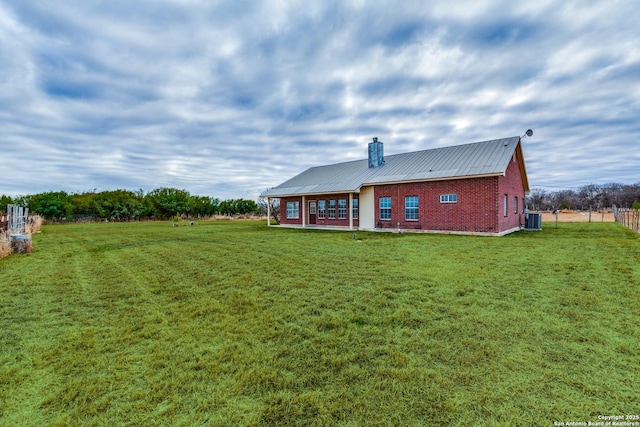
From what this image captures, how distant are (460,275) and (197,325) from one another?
4.73m

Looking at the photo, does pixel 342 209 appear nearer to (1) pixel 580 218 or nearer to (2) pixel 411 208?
(2) pixel 411 208

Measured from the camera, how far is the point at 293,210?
73.0 feet

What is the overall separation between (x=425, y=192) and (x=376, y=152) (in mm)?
5469

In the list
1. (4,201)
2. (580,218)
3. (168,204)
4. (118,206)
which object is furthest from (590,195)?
(4,201)

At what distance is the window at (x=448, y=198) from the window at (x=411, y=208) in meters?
1.37

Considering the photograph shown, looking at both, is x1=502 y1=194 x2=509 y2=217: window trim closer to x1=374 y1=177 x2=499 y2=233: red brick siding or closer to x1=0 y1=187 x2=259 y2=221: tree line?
x1=374 y1=177 x2=499 y2=233: red brick siding

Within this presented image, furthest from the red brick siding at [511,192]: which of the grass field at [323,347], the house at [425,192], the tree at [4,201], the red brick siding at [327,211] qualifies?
the tree at [4,201]

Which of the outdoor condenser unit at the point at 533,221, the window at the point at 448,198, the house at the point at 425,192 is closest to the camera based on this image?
the house at the point at 425,192

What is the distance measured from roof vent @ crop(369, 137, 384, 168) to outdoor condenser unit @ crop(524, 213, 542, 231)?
9102mm

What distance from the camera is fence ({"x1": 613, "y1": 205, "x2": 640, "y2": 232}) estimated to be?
14187 mm

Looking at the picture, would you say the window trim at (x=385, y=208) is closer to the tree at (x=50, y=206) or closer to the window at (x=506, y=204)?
the window at (x=506, y=204)

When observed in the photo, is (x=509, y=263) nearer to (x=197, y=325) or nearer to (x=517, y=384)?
(x=517, y=384)

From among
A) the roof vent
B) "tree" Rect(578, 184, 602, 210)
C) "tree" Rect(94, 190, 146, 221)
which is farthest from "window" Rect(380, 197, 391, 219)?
"tree" Rect(578, 184, 602, 210)

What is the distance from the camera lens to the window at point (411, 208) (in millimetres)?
15844
